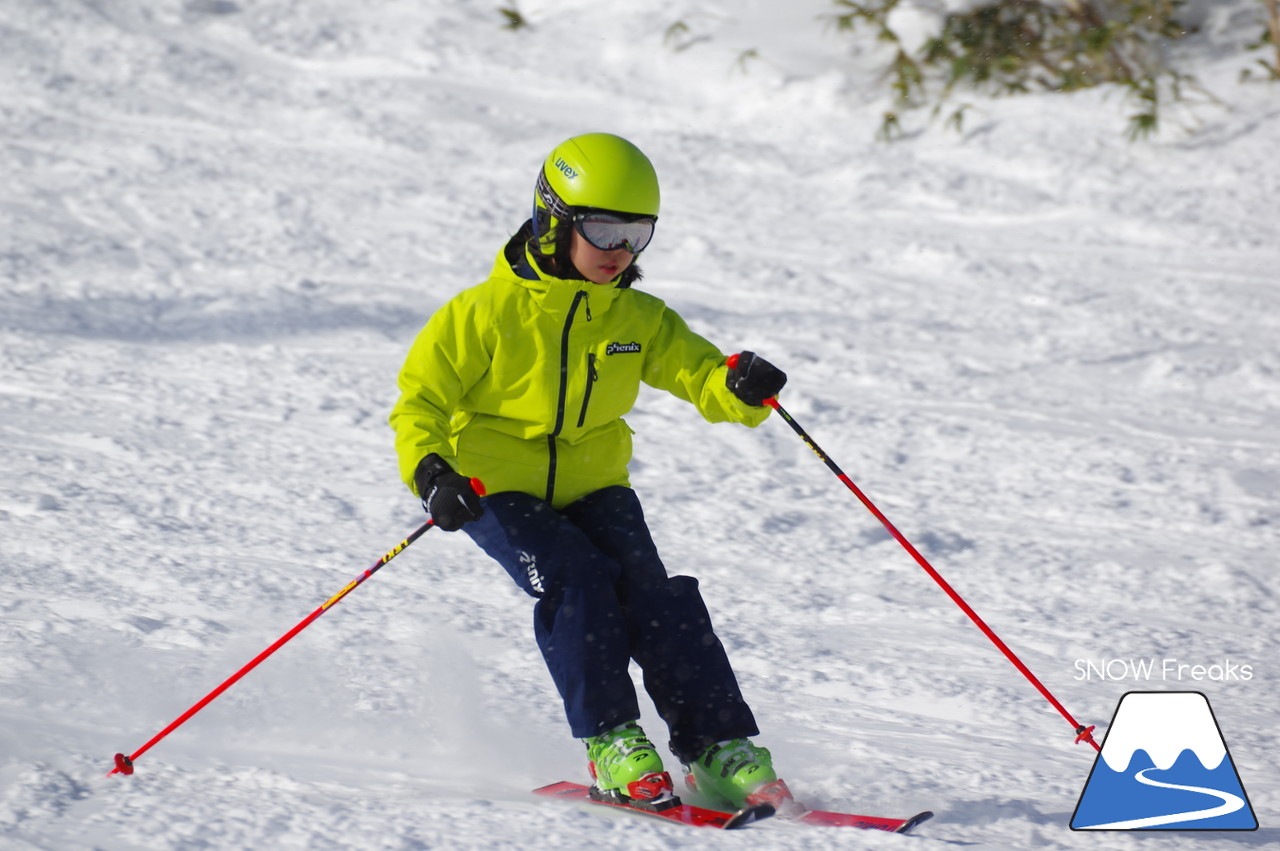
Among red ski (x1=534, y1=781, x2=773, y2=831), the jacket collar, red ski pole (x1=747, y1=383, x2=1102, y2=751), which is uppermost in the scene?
the jacket collar

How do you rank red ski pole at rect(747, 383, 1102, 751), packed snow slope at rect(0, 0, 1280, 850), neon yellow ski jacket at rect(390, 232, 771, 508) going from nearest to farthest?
red ski pole at rect(747, 383, 1102, 751)
neon yellow ski jacket at rect(390, 232, 771, 508)
packed snow slope at rect(0, 0, 1280, 850)

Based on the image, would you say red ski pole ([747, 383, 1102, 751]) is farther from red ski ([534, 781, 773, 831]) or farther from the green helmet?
red ski ([534, 781, 773, 831])

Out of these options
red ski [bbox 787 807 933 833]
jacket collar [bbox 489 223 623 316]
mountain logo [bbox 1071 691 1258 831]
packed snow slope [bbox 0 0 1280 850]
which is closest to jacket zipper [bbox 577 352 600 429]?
jacket collar [bbox 489 223 623 316]

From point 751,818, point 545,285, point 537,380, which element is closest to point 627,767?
point 751,818

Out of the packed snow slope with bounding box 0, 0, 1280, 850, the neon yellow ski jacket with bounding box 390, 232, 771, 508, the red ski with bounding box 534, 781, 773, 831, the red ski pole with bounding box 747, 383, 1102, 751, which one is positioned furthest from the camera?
the packed snow slope with bounding box 0, 0, 1280, 850

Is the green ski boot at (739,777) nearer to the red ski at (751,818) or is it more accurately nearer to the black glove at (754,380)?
the red ski at (751,818)

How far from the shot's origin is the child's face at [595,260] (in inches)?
115

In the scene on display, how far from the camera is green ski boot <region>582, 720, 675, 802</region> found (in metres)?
2.65

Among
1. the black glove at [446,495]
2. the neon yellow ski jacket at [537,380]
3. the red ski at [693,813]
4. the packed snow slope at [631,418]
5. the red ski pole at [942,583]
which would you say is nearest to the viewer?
the red ski at [693,813]

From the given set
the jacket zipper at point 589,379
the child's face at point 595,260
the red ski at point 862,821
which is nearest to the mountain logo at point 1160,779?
the red ski at point 862,821

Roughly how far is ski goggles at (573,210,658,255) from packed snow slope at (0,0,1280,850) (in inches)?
50.0

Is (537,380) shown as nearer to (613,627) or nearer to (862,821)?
(613,627)

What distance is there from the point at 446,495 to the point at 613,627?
0.48 m

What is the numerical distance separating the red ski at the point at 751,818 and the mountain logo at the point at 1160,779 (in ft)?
1.26
